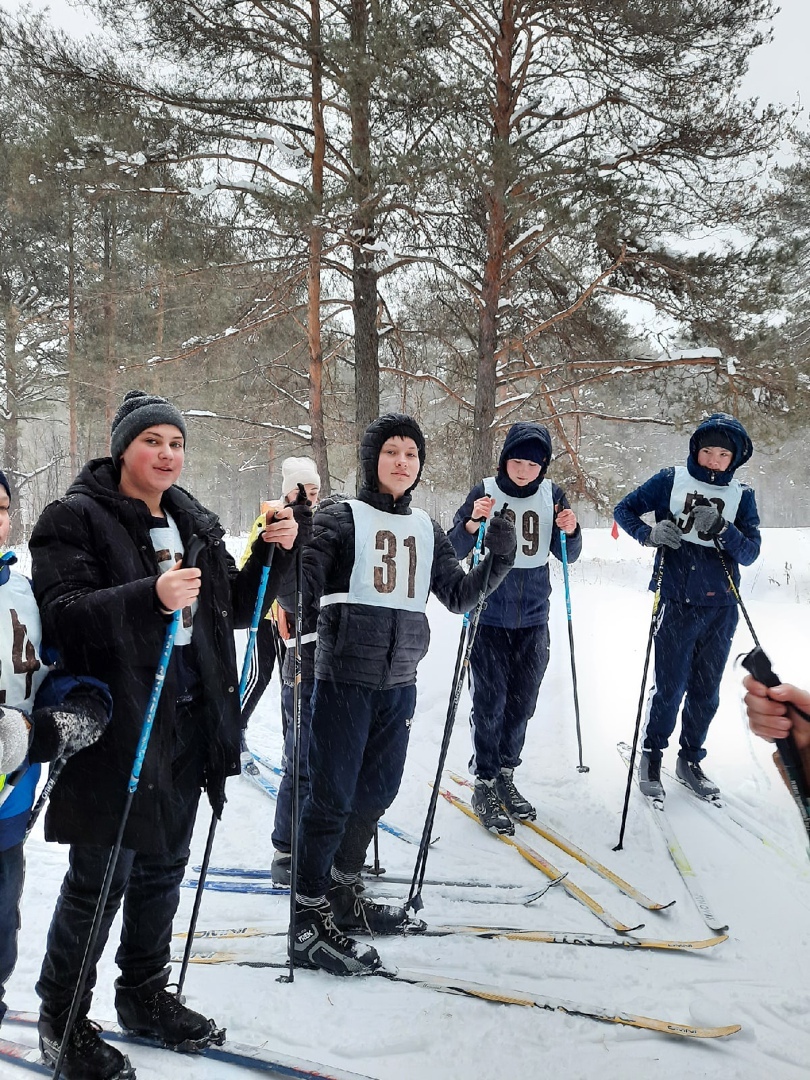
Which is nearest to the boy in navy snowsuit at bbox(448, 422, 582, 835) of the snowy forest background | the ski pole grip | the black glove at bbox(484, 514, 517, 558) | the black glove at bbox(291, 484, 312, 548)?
the black glove at bbox(484, 514, 517, 558)

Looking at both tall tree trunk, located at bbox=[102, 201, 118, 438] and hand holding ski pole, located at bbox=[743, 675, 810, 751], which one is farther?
tall tree trunk, located at bbox=[102, 201, 118, 438]

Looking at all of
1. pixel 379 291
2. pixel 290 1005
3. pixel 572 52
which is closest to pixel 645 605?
pixel 379 291

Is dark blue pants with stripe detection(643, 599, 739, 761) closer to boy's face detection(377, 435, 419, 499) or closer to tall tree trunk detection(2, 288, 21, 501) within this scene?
boy's face detection(377, 435, 419, 499)

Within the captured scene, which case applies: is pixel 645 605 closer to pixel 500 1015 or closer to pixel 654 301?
pixel 654 301

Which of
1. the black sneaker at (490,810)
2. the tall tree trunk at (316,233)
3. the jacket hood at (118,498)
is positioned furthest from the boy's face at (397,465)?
the tall tree trunk at (316,233)

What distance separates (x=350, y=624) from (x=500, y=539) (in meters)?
0.86

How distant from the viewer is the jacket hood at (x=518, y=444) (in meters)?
3.88

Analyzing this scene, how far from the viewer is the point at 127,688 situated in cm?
189

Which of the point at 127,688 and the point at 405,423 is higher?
the point at 405,423

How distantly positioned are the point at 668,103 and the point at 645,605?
626cm

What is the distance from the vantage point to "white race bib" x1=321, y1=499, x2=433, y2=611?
2699 mm

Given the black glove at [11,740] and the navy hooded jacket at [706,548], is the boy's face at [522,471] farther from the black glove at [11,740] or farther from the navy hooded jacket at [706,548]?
the black glove at [11,740]

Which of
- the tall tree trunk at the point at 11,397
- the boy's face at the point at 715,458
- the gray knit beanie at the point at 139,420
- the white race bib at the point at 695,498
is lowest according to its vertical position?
the white race bib at the point at 695,498

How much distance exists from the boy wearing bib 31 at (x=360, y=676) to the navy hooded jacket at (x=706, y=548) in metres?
1.84
